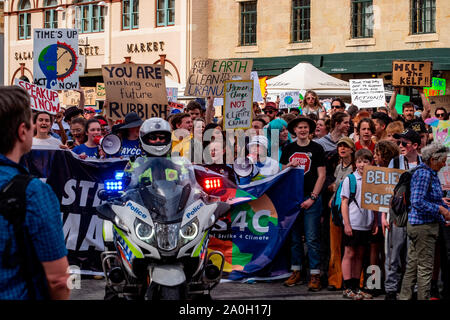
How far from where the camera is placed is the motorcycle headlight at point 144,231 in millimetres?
6184

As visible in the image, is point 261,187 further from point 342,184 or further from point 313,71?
point 313,71

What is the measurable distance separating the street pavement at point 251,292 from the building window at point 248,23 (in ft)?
88.4

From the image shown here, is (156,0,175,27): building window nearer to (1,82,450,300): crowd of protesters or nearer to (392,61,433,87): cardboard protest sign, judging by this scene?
(392,61,433,87): cardboard protest sign

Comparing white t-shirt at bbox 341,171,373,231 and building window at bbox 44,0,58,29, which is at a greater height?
building window at bbox 44,0,58,29

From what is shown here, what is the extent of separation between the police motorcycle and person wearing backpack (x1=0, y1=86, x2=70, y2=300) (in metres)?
2.40

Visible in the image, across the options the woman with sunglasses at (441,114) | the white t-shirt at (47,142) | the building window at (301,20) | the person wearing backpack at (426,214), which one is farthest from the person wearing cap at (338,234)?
the building window at (301,20)

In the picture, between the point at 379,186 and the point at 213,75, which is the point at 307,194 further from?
the point at 213,75

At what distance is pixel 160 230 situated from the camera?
244 inches

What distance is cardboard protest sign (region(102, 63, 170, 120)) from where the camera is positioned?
12383 millimetres

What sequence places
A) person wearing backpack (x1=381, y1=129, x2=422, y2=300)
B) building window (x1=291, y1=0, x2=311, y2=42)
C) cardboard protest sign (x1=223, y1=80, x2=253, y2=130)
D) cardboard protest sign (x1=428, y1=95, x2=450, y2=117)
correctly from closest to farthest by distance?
person wearing backpack (x1=381, y1=129, x2=422, y2=300) → cardboard protest sign (x1=223, y1=80, x2=253, y2=130) → cardboard protest sign (x1=428, y1=95, x2=450, y2=117) → building window (x1=291, y1=0, x2=311, y2=42)

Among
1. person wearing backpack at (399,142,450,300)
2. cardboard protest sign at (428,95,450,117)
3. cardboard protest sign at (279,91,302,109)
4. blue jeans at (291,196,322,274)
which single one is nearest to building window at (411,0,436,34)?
cardboard protest sign at (279,91,302,109)

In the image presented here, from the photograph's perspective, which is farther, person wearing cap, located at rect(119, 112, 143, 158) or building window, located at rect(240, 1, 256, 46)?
building window, located at rect(240, 1, 256, 46)

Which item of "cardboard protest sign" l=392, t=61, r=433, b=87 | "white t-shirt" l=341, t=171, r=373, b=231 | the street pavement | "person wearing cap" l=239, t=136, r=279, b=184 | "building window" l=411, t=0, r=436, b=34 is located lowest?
the street pavement
